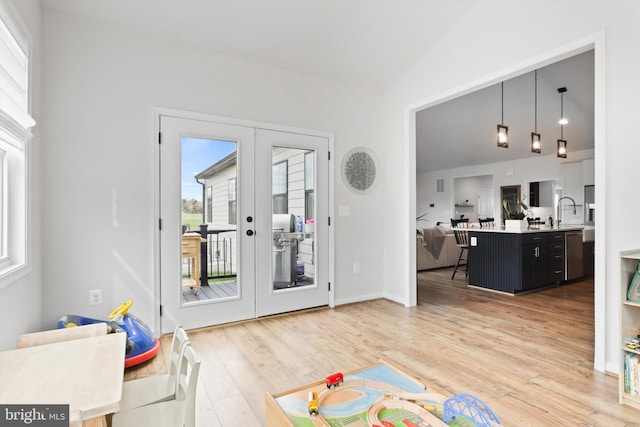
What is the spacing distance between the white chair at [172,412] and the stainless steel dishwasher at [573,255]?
5936 millimetres

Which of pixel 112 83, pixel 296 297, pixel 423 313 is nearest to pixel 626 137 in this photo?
pixel 423 313

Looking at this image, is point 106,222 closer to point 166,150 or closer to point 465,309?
point 166,150

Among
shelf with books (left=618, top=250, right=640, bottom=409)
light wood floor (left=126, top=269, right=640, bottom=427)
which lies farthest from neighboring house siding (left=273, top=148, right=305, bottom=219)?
shelf with books (left=618, top=250, right=640, bottom=409)

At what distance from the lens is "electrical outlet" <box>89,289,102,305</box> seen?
293 centimetres

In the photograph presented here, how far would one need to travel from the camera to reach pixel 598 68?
2.54 m

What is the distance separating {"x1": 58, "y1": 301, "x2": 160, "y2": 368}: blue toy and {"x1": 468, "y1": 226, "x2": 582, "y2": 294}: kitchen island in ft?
14.7

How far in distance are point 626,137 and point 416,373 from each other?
2182mm

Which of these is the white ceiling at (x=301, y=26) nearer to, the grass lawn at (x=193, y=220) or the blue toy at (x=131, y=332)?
the grass lawn at (x=193, y=220)

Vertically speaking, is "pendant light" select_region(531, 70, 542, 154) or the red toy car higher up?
"pendant light" select_region(531, 70, 542, 154)

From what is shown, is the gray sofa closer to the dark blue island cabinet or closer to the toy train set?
the dark blue island cabinet

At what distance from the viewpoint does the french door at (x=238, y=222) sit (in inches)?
130

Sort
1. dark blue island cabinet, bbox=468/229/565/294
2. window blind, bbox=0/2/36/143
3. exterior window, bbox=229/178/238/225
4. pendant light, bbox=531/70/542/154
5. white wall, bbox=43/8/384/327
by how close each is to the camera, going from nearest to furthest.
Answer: window blind, bbox=0/2/36/143, white wall, bbox=43/8/384/327, exterior window, bbox=229/178/238/225, dark blue island cabinet, bbox=468/229/565/294, pendant light, bbox=531/70/542/154

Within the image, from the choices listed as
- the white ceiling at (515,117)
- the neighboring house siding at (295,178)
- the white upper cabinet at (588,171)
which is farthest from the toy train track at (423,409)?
the white upper cabinet at (588,171)

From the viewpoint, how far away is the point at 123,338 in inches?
59.9
